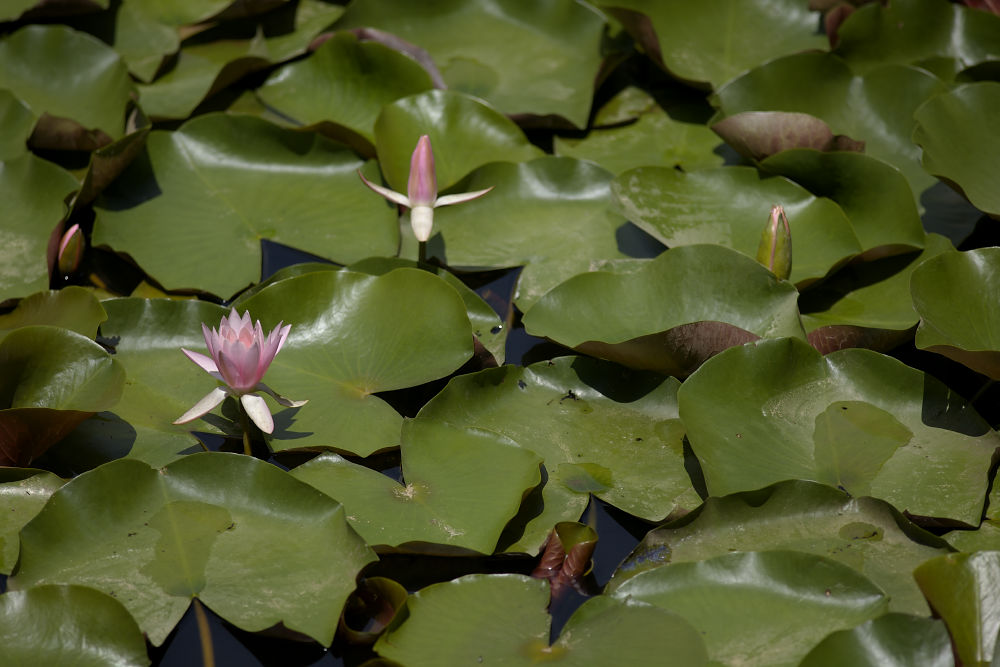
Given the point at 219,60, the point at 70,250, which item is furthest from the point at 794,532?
the point at 219,60

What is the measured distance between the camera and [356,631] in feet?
5.95

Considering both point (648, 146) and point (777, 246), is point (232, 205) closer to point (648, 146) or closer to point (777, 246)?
point (648, 146)

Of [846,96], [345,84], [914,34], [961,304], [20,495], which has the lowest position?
[20,495]

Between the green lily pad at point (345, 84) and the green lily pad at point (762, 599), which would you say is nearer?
the green lily pad at point (762, 599)

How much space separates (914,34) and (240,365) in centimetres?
263

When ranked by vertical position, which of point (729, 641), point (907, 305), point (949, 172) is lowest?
point (729, 641)

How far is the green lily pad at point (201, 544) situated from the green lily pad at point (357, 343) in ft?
0.75

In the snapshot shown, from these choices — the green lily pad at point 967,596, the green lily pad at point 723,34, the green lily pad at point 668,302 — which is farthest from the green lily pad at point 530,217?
the green lily pad at point 967,596

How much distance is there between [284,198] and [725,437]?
1.58 metres

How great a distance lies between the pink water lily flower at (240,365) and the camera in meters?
1.98

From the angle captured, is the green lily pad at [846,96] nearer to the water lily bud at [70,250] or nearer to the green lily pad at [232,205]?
the green lily pad at [232,205]

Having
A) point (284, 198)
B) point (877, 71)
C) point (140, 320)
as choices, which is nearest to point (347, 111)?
point (284, 198)

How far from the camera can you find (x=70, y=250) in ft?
8.55

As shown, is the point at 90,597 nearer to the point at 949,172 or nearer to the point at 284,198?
the point at 284,198
